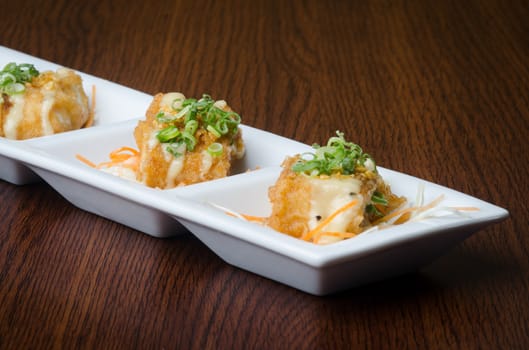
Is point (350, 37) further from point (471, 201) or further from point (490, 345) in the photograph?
point (490, 345)

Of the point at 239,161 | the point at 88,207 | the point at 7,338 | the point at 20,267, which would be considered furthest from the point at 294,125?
the point at 7,338

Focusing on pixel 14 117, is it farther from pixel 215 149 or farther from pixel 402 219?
pixel 402 219

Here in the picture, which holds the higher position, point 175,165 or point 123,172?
point 175,165

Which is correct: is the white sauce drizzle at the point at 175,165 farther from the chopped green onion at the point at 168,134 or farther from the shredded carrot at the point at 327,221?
the shredded carrot at the point at 327,221

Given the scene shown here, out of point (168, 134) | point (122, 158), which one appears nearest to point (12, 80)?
point (122, 158)

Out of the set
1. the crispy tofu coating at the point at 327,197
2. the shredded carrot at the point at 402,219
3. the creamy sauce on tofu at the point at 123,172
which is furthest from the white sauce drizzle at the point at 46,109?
the shredded carrot at the point at 402,219

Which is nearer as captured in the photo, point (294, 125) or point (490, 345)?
point (490, 345)

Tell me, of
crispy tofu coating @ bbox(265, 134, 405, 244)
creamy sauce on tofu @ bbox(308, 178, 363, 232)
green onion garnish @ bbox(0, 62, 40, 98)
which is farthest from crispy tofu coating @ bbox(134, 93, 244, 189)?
green onion garnish @ bbox(0, 62, 40, 98)
